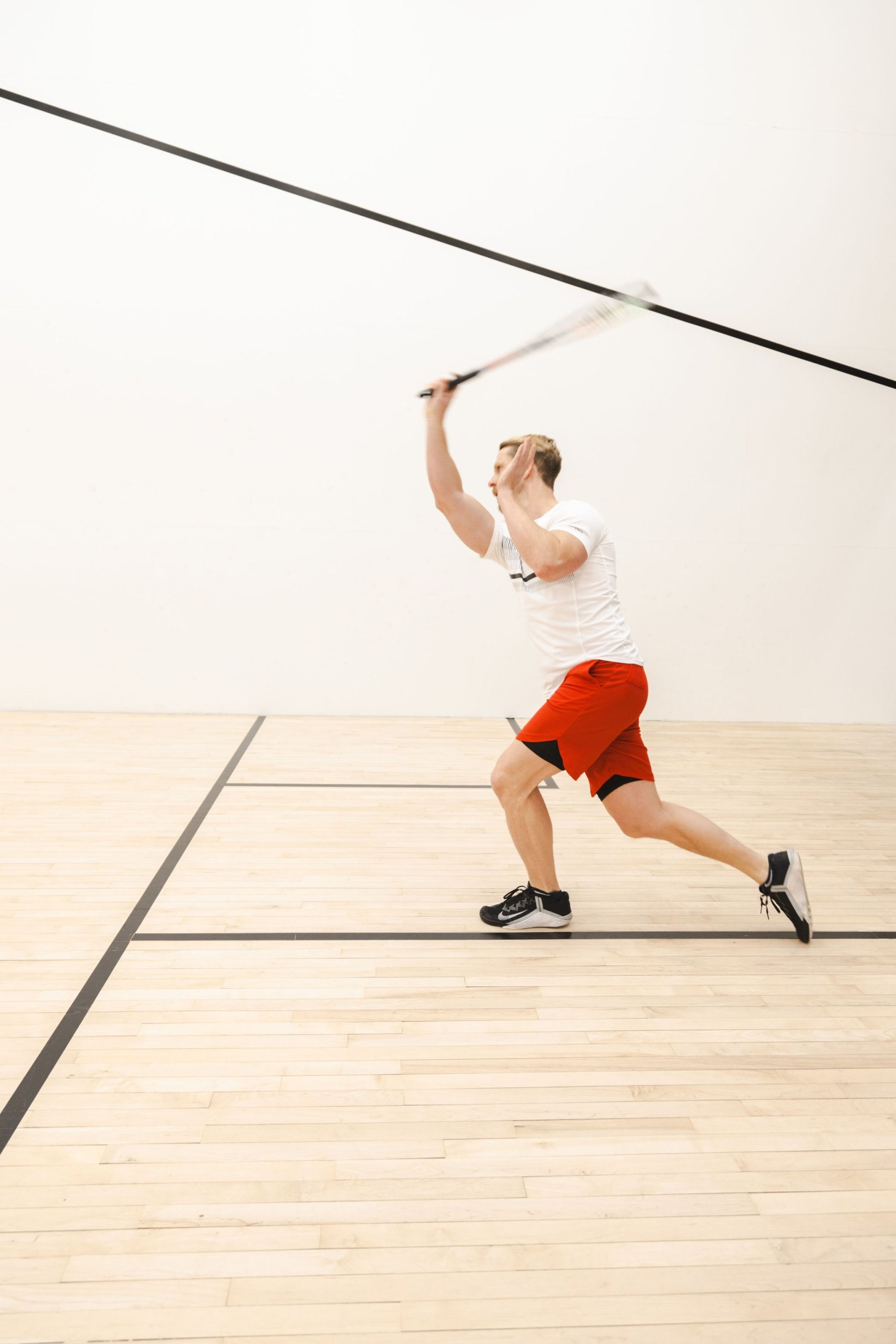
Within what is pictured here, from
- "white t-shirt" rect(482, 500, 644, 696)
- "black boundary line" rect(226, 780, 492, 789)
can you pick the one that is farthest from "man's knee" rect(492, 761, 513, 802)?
"black boundary line" rect(226, 780, 492, 789)

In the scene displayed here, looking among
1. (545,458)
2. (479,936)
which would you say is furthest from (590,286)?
(479,936)

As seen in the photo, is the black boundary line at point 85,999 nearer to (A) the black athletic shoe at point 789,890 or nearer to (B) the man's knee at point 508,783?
(B) the man's knee at point 508,783

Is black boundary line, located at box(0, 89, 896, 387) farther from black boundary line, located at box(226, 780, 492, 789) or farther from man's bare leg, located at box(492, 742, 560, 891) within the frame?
man's bare leg, located at box(492, 742, 560, 891)

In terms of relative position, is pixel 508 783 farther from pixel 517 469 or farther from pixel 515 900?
pixel 517 469

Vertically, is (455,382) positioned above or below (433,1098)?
above

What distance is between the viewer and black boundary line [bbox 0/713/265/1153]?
1479 millimetres

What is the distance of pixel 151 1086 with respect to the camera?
61.0 inches

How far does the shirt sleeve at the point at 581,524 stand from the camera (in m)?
1.96

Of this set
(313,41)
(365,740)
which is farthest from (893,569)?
(313,41)

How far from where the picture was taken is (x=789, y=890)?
84.5 inches

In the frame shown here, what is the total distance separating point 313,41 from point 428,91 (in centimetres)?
51

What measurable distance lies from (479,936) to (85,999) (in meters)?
0.82

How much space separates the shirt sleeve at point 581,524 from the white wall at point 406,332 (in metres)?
2.39

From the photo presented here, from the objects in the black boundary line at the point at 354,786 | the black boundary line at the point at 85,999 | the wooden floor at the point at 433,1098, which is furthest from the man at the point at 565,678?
the black boundary line at the point at 354,786
